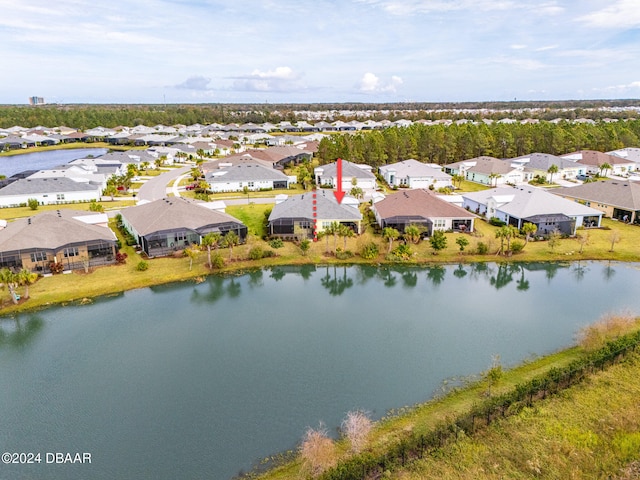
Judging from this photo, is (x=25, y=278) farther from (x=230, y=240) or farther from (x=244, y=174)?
(x=244, y=174)

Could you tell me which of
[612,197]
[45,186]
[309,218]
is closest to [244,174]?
[45,186]

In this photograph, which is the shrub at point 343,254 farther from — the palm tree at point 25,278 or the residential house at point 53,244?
the palm tree at point 25,278

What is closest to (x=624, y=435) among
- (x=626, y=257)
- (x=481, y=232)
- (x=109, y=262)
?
(x=626, y=257)

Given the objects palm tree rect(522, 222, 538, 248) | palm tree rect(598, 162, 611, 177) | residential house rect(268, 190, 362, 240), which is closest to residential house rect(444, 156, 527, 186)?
palm tree rect(598, 162, 611, 177)

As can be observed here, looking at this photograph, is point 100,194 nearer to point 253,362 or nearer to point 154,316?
point 154,316

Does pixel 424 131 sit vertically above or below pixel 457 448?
above

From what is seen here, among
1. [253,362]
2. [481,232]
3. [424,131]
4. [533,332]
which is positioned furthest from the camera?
[424,131]
